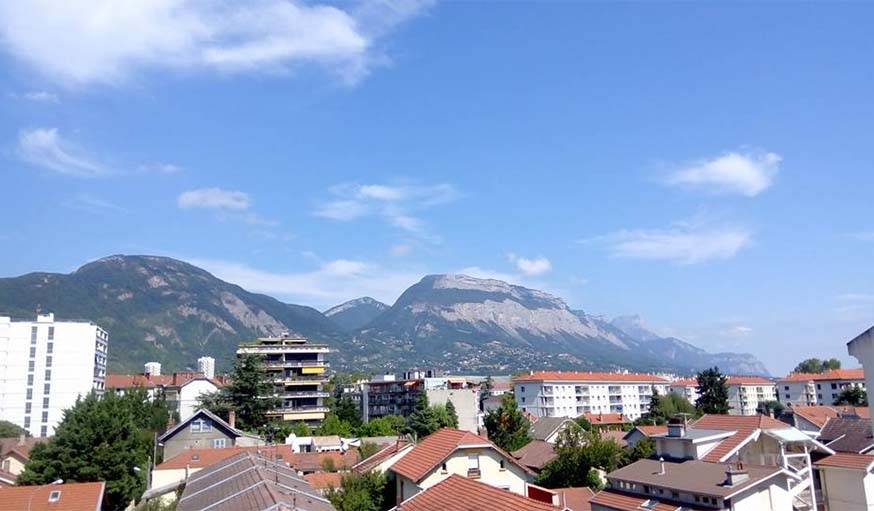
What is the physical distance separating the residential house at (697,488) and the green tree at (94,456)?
85.1ft

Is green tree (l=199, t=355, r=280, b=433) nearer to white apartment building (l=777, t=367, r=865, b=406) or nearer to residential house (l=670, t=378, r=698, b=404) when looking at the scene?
white apartment building (l=777, t=367, r=865, b=406)

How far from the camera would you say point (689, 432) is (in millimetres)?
37312

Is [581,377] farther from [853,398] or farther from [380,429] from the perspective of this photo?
[380,429]

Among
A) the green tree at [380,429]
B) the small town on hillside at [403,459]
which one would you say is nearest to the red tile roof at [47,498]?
the small town on hillside at [403,459]

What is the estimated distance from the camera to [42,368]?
99562 mm

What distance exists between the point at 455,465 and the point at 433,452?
1.42 meters

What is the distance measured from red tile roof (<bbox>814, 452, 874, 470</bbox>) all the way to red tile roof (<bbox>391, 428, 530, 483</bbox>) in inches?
658

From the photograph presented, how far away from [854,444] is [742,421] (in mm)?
6654

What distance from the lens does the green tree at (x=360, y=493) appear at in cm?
2741

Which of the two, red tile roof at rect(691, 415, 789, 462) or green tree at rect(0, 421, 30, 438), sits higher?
red tile roof at rect(691, 415, 789, 462)

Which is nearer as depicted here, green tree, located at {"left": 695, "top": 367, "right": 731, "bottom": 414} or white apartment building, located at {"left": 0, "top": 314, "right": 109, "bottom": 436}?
green tree, located at {"left": 695, "top": 367, "right": 731, "bottom": 414}

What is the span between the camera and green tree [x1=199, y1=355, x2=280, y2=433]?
68688 mm

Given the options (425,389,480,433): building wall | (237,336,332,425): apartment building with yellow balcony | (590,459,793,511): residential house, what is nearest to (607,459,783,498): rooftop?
(590,459,793,511): residential house

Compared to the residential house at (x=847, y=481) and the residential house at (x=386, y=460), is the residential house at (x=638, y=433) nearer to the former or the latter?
the residential house at (x=847, y=481)
